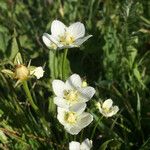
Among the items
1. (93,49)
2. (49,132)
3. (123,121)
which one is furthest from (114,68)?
(49,132)

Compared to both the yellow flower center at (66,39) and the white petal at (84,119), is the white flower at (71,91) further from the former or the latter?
the yellow flower center at (66,39)

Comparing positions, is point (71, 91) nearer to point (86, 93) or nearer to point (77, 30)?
point (86, 93)

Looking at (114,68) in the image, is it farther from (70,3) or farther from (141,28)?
(70,3)

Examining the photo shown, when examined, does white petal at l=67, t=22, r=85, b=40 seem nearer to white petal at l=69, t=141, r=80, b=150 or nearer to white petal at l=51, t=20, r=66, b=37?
white petal at l=51, t=20, r=66, b=37

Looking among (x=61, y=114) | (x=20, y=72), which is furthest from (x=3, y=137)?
(x=20, y=72)

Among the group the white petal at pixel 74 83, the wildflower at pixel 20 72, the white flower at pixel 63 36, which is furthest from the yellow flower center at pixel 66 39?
the wildflower at pixel 20 72

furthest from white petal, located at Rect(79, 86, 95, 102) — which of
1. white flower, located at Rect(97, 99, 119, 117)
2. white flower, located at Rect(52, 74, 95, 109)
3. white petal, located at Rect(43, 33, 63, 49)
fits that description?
white petal, located at Rect(43, 33, 63, 49)
